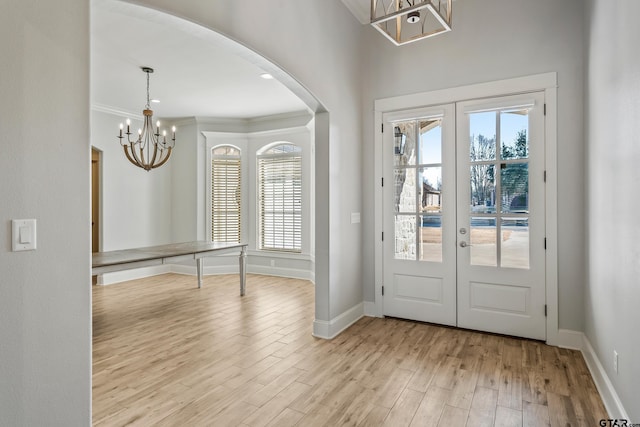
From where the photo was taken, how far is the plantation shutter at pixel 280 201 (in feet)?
21.3

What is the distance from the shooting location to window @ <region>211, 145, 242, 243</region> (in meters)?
6.87

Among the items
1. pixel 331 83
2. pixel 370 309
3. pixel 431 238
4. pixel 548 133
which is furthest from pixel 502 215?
pixel 331 83

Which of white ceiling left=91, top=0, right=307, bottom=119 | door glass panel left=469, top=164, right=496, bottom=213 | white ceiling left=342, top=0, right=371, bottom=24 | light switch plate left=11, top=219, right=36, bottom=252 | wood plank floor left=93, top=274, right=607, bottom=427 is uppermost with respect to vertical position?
white ceiling left=342, top=0, right=371, bottom=24

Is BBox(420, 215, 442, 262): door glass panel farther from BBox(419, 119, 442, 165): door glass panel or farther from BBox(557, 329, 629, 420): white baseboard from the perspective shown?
BBox(557, 329, 629, 420): white baseboard

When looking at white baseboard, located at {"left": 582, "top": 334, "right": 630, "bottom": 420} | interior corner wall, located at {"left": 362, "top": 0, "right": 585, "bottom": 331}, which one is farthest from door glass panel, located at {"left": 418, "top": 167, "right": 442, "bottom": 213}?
white baseboard, located at {"left": 582, "top": 334, "right": 630, "bottom": 420}

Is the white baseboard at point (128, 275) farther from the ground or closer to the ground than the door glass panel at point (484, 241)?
closer to the ground

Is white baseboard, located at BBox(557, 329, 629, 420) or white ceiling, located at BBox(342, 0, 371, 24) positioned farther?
white ceiling, located at BBox(342, 0, 371, 24)

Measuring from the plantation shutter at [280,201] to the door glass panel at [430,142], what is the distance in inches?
120

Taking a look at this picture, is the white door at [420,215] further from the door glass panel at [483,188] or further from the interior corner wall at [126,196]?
Result: the interior corner wall at [126,196]

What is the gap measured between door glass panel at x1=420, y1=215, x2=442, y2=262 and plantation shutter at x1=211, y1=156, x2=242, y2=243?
410cm

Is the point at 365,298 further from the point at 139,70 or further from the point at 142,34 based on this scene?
the point at 139,70

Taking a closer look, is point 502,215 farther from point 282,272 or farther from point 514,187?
point 282,272

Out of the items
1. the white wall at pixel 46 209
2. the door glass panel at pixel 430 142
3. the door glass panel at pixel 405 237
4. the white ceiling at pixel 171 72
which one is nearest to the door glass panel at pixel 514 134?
the door glass panel at pixel 430 142

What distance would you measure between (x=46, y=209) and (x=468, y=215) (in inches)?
131
